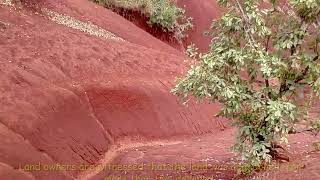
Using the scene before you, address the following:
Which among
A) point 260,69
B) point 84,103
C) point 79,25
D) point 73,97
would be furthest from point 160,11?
point 260,69

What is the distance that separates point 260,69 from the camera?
7.30m

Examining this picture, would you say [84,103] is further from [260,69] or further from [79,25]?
[260,69]

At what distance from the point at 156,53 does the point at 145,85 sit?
2268 mm

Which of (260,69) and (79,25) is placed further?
(79,25)

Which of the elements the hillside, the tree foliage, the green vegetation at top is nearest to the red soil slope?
the hillside

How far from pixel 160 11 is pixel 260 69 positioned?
44.7ft

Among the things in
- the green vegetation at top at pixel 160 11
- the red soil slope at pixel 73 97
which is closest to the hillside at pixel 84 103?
the red soil slope at pixel 73 97

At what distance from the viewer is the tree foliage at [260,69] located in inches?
285

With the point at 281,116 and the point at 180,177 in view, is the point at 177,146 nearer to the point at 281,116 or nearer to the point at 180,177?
the point at 180,177

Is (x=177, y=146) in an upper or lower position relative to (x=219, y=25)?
lower

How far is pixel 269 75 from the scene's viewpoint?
7.07m

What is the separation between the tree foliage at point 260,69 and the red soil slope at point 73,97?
3117 mm

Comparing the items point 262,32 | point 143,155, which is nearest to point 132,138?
point 143,155

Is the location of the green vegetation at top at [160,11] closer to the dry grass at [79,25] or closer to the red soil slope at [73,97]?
the dry grass at [79,25]
